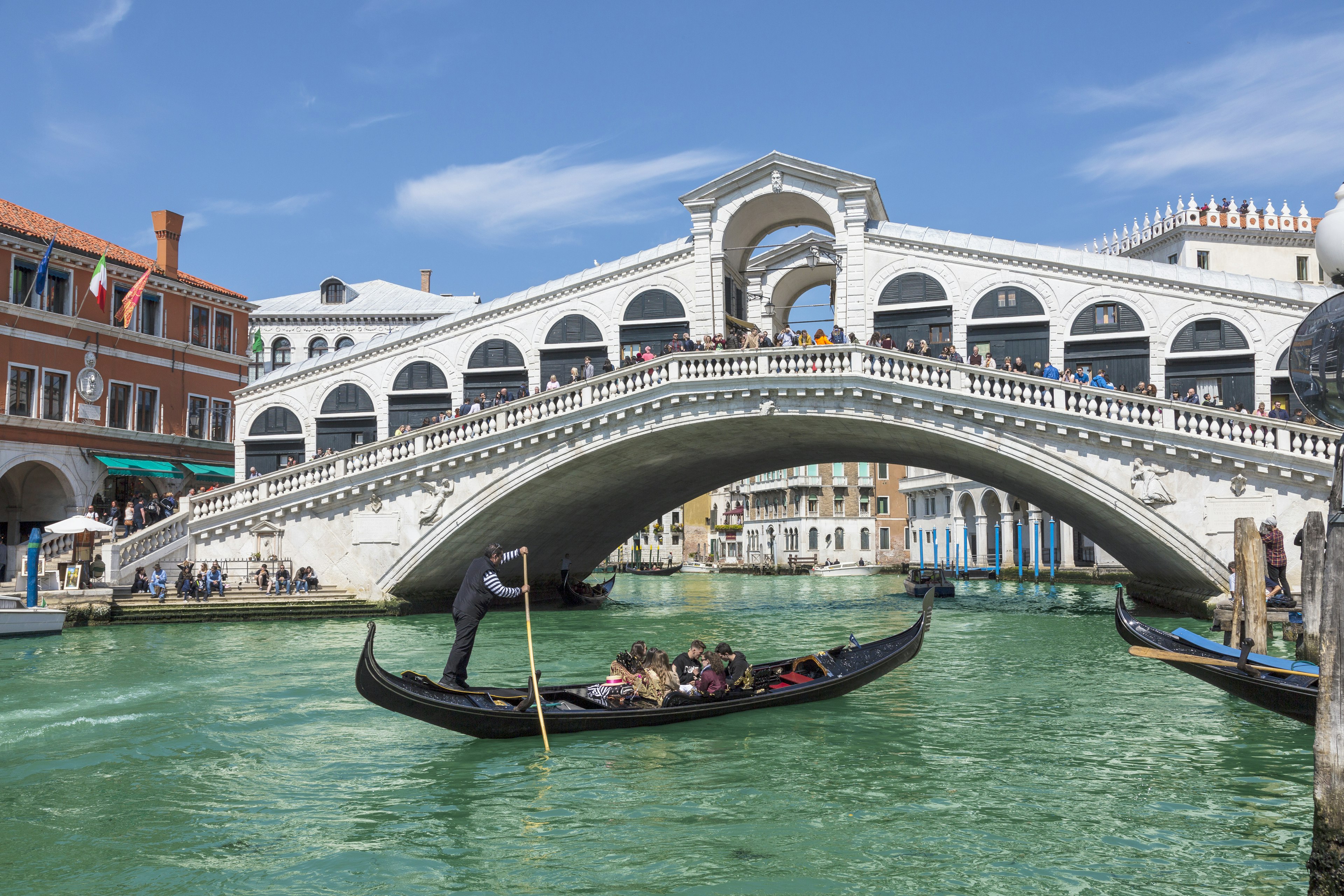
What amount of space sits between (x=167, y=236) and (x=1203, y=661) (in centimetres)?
2761

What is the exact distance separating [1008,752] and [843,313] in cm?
1580

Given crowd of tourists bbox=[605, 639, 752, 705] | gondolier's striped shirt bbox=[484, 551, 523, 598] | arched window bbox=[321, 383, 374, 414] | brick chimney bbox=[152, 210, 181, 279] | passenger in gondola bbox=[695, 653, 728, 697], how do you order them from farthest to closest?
1. brick chimney bbox=[152, 210, 181, 279]
2. arched window bbox=[321, 383, 374, 414]
3. passenger in gondola bbox=[695, 653, 728, 697]
4. crowd of tourists bbox=[605, 639, 752, 705]
5. gondolier's striped shirt bbox=[484, 551, 523, 598]

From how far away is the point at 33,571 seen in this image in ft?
60.1

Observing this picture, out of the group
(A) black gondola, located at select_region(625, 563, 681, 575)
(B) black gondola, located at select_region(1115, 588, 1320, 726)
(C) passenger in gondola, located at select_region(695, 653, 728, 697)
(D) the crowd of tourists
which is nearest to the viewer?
(B) black gondola, located at select_region(1115, 588, 1320, 726)

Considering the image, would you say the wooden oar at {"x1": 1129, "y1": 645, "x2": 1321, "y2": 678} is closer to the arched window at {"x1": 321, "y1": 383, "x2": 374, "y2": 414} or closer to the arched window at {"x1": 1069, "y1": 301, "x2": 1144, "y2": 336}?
the arched window at {"x1": 1069, "y1": 301, "x2": 1144, "y2": 336}

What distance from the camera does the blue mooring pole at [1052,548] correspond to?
37188mm

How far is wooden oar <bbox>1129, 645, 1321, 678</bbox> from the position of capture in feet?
29.1

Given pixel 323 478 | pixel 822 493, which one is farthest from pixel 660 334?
pixel 822 493

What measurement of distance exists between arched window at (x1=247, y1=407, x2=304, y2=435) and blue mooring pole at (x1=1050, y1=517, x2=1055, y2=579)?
2309 centimetres

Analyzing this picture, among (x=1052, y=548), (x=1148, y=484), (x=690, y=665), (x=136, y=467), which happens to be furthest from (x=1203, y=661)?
(x=1052, y=548)

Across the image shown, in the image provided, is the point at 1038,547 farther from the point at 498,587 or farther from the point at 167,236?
the point at 498,587

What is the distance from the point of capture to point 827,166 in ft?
75.9

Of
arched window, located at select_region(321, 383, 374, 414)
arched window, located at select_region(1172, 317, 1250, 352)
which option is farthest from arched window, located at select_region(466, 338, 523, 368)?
arched window, located at select_region(1172, 317, 1250, 352)

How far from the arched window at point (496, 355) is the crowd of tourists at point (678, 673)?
15.5 meters
